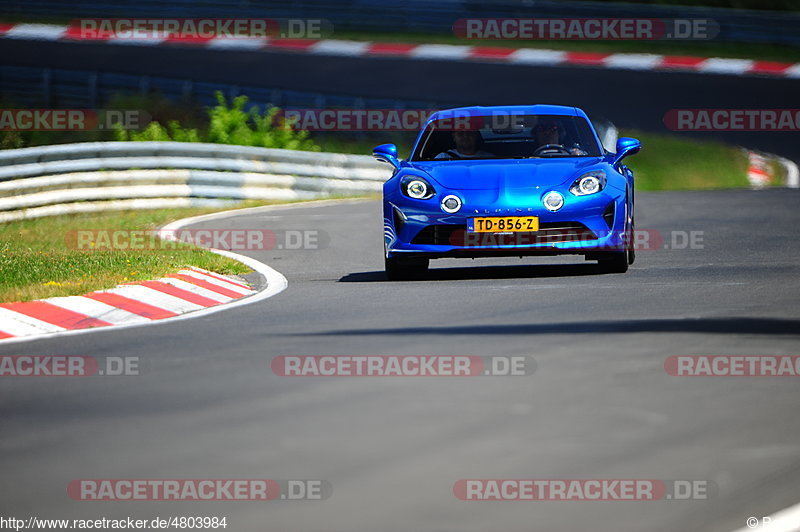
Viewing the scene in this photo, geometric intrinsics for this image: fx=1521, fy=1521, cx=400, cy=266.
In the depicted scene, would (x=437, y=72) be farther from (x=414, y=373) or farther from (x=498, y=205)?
(x=414, y=373)

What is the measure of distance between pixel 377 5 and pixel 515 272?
17.9 metres

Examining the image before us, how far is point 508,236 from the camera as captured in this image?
35.5ft

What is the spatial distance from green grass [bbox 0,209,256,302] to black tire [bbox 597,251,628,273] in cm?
280

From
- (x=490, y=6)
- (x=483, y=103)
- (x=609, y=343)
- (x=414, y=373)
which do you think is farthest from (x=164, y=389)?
(x=490, y=6)

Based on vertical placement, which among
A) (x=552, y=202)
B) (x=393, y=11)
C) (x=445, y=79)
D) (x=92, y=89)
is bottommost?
(x=552, y=202)

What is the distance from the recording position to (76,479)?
15.8 ft
